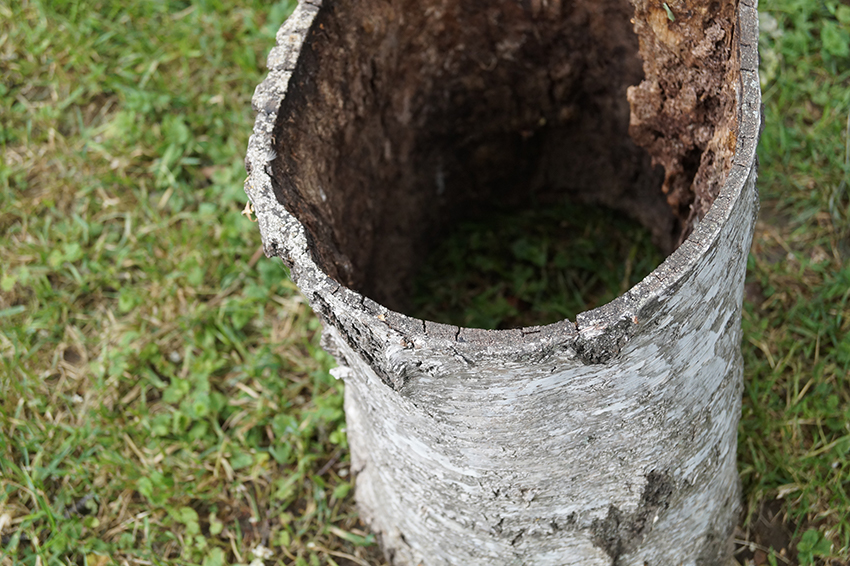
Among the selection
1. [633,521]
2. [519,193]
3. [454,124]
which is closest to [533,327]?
[633,521]

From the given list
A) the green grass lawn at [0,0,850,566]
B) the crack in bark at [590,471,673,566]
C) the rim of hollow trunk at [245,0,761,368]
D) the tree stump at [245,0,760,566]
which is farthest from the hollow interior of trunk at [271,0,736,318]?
the crack in bark at [590,471,673,566]

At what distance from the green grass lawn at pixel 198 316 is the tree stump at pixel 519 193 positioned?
11.9 inches

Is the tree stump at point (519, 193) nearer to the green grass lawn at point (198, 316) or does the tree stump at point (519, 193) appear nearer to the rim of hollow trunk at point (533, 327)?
the rim of hollow trunk at point (533, 327)

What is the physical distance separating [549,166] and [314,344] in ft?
3.78

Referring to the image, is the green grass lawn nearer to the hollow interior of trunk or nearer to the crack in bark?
the hollow interior of trunk

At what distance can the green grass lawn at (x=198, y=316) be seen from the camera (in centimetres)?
251

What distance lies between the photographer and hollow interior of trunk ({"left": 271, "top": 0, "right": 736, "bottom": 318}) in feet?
7.00

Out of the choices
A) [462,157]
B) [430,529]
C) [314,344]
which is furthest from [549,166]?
[430,529]

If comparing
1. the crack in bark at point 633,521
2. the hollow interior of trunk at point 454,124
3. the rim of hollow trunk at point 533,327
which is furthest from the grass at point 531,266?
the rim of hollow trunk at point 533,327

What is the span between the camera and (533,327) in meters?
1.37

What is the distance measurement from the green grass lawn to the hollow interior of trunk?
51cm

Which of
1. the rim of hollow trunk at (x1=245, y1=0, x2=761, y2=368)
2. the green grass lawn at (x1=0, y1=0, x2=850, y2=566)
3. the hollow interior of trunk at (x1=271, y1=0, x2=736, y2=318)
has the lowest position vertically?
the green grass lawn at (x1=0, y1=0, x2=850, y2=566)

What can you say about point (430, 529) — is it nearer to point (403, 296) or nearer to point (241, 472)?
point (241, 472)

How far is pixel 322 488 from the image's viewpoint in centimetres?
259
